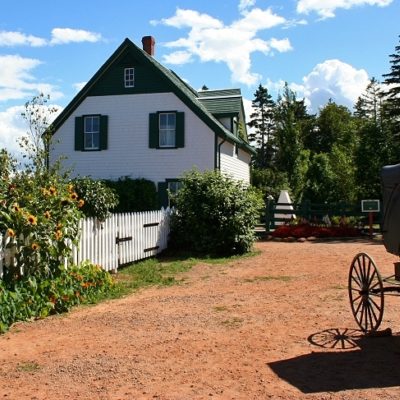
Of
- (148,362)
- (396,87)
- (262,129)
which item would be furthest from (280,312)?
(262,129)

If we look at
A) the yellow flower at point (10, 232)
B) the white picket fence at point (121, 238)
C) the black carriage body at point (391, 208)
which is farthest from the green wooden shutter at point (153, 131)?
the black carriage body at point (391, 208)

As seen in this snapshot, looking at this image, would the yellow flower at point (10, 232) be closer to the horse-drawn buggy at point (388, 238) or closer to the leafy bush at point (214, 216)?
the horse-drawn buggy at point (388, 238)

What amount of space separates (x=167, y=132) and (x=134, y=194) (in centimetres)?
330

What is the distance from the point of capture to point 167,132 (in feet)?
72.8

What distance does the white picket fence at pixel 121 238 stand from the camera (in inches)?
407

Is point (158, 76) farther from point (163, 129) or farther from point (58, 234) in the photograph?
point (58, 234)

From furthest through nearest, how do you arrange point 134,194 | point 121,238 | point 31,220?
1. point 134,194
2. point 121,238
3. point 31,220

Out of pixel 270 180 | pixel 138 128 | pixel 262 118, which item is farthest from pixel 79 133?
pixel 262 118

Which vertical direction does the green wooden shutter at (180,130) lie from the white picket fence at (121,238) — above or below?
above

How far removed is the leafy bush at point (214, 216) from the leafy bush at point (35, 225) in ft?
20.7

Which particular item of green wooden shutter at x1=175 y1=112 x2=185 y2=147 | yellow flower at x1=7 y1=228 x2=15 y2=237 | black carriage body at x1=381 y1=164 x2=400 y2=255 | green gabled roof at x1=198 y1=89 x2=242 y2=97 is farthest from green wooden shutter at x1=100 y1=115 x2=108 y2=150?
black carriage body at x1=381 y1=164 x2=400 y2=255

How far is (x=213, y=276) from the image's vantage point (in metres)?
11.1

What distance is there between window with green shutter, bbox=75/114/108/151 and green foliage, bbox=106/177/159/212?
9.13ft

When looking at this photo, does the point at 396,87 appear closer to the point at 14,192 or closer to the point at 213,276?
the point at 213,276
